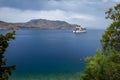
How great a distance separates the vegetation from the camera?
20.2 meters

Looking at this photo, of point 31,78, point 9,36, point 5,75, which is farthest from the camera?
point 31,78

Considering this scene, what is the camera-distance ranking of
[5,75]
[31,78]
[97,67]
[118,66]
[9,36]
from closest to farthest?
[5,75] < [9,36] < [118,66] < [97,67] < [31,78]

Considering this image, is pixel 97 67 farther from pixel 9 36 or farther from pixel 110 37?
pixel 9 36

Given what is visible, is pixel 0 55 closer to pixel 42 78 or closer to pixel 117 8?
pixel 117 8

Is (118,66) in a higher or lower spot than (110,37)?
lower

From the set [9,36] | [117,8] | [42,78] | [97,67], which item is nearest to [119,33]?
[117,8]

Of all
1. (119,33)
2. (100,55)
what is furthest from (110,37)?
(100,55)

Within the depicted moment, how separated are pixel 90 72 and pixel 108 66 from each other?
2.38 metres

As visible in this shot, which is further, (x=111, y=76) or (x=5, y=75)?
(x=111, y=76)

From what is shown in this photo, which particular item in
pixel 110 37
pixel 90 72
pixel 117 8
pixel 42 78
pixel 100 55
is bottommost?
pixel 42 78

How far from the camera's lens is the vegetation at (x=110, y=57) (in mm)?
20203

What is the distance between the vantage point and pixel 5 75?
16453mm

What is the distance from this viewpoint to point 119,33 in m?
20.3

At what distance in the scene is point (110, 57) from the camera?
21.2 meters
